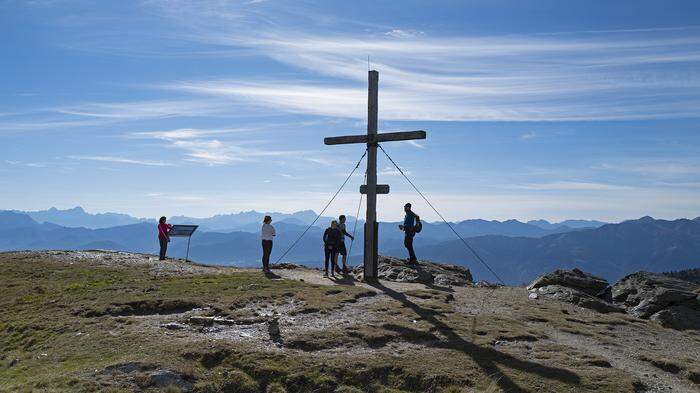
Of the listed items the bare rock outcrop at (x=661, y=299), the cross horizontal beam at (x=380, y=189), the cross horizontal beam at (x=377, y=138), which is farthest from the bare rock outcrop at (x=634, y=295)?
the cross horizontal beam at (x=377, y=138)

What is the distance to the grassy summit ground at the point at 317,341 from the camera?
12.4 meters

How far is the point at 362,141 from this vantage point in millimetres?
23609

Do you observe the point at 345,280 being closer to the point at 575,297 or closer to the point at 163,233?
the point at 575,297

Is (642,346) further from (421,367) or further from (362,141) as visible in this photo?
(362,141)

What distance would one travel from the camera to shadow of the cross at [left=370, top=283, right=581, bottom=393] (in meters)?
12.3

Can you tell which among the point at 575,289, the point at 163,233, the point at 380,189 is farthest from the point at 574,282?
the point at 163,233

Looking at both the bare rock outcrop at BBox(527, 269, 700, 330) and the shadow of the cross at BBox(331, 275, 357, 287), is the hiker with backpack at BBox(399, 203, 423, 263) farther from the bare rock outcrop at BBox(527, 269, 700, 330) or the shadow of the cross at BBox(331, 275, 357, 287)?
the bare rock outcrop at BBox(527, 269, 700, 330)

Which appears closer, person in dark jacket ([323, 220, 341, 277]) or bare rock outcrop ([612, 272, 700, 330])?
bare rock outcrop ([612, 272, 700, 330])

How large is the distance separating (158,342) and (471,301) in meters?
12.1

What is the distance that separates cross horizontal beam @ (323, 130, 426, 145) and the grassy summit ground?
627cm

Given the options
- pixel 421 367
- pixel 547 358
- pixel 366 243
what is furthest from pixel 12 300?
pixel 547 358

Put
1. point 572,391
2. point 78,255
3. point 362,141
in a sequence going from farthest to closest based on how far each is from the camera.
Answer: point 78,255 → point 362,141 → point 572,391

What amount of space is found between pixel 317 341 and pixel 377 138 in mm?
11063

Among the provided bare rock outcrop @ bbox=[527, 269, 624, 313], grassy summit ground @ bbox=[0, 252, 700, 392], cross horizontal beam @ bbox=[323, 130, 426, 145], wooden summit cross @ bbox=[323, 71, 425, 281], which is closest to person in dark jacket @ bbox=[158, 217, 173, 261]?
grassy summit ground @ bbox=[0, 252, 700, 392]
